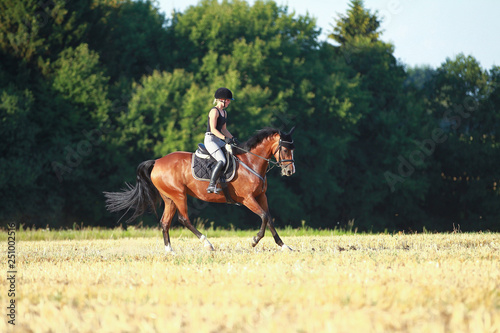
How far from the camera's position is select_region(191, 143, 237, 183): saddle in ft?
41.0

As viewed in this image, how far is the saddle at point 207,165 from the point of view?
492 inches

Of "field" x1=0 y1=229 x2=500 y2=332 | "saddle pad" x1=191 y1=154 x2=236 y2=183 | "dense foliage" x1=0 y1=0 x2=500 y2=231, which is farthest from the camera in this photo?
"dense foliage" x1=0 y1=0 x2=500 y2=231

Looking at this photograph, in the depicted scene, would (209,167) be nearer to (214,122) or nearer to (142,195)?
(214,122)

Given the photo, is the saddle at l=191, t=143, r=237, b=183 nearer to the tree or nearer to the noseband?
the noseband

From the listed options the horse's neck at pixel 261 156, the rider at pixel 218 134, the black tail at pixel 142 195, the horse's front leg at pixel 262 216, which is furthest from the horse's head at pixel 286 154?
the black tail at pixel 142 195

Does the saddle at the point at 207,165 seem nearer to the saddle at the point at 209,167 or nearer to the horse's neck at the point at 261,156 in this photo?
the saddle at the point at 209,167

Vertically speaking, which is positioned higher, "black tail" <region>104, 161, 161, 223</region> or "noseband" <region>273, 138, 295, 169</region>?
"noseband" <region>273, 138, 295, 169</region>

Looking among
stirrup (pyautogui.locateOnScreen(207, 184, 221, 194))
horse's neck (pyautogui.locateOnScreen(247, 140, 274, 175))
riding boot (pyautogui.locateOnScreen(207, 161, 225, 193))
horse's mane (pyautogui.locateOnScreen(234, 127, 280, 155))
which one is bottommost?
stirrup (pyautogui.locateOnScreen(207, 184, 221, 194))

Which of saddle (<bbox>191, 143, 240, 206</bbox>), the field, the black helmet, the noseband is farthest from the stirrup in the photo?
the field

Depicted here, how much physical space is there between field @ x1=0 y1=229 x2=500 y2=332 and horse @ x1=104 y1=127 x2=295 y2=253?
2386 mm

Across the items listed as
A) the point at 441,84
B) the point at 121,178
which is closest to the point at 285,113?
the point at 121,178

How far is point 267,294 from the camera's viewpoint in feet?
19.9

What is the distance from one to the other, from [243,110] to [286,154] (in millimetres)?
27474

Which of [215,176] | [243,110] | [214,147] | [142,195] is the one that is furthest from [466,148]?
[215,176]
